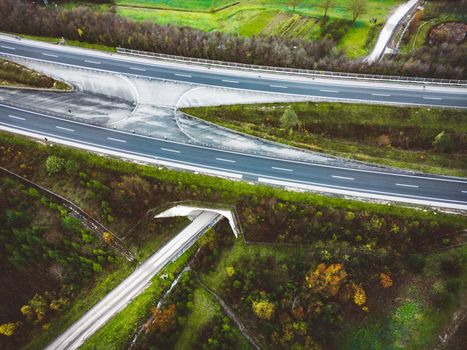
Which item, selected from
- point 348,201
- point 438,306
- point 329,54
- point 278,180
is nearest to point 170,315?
point 278,180

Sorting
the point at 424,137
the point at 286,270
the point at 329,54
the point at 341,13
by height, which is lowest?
the point at 286,270

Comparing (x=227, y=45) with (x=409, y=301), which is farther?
(x=227, y=45)

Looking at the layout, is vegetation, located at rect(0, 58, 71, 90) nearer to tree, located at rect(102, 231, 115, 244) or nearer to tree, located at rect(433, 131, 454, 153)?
tree, located at rect(102, 231, 115, 244)

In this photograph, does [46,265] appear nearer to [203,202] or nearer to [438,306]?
[203,202]

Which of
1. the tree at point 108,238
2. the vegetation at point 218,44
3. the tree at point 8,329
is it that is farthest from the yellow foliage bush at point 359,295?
the tree at point 8,329

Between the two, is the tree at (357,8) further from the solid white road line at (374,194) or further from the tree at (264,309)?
the tree at (264,309)

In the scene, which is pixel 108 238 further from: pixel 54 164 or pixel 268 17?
pixel 268 17
